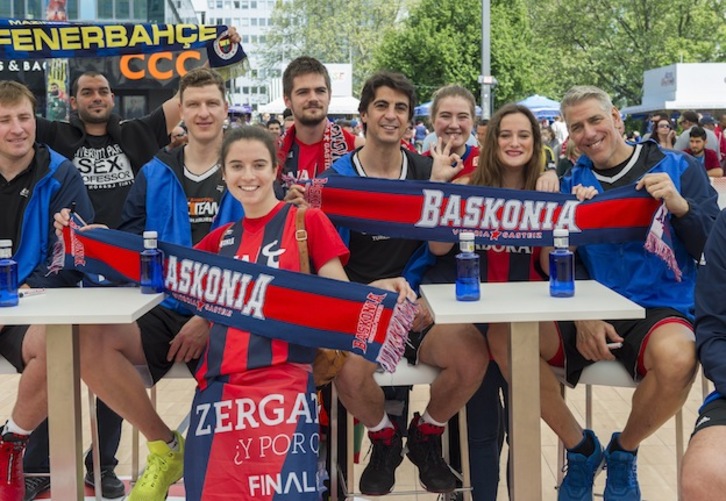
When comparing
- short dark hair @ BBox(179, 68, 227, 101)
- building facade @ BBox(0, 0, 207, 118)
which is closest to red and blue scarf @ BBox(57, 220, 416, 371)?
short dark hair @ BBox(179, 68, 227, 101)

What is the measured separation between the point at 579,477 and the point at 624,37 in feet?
133

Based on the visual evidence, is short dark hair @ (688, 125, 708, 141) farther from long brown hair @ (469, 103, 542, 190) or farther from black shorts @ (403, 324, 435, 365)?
black shorts @ (403, 324, 435, 365)

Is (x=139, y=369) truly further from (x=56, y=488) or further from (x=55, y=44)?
(x=55, y=44)

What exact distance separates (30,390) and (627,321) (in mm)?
2351

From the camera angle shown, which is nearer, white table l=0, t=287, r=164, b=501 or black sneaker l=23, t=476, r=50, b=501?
white table l=0, t=287, r=164, b=501

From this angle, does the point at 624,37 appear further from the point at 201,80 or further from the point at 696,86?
the point at 201,80

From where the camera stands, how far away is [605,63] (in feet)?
134

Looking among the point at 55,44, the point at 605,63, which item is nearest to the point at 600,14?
the point at 605,63

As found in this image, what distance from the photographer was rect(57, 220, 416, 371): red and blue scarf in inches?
123

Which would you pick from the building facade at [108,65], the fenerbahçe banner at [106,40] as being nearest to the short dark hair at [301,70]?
the fenerbahçe banner at [106,40]

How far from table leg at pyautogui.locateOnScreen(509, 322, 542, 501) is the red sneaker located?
1.96 metres

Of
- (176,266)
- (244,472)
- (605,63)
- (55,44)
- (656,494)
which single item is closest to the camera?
(244,472)

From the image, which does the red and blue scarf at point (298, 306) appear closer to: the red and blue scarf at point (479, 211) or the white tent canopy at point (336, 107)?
the red and blue scarf at point (479, 211)

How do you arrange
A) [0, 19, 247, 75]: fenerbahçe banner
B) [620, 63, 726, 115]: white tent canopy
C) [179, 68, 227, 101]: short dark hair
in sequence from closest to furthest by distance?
[179, 68, 227, 101]: short dark hair
[0, 19, 247, 75]: fenerbahçe banner
[620, 63, 726, 115]: white tent canopy
